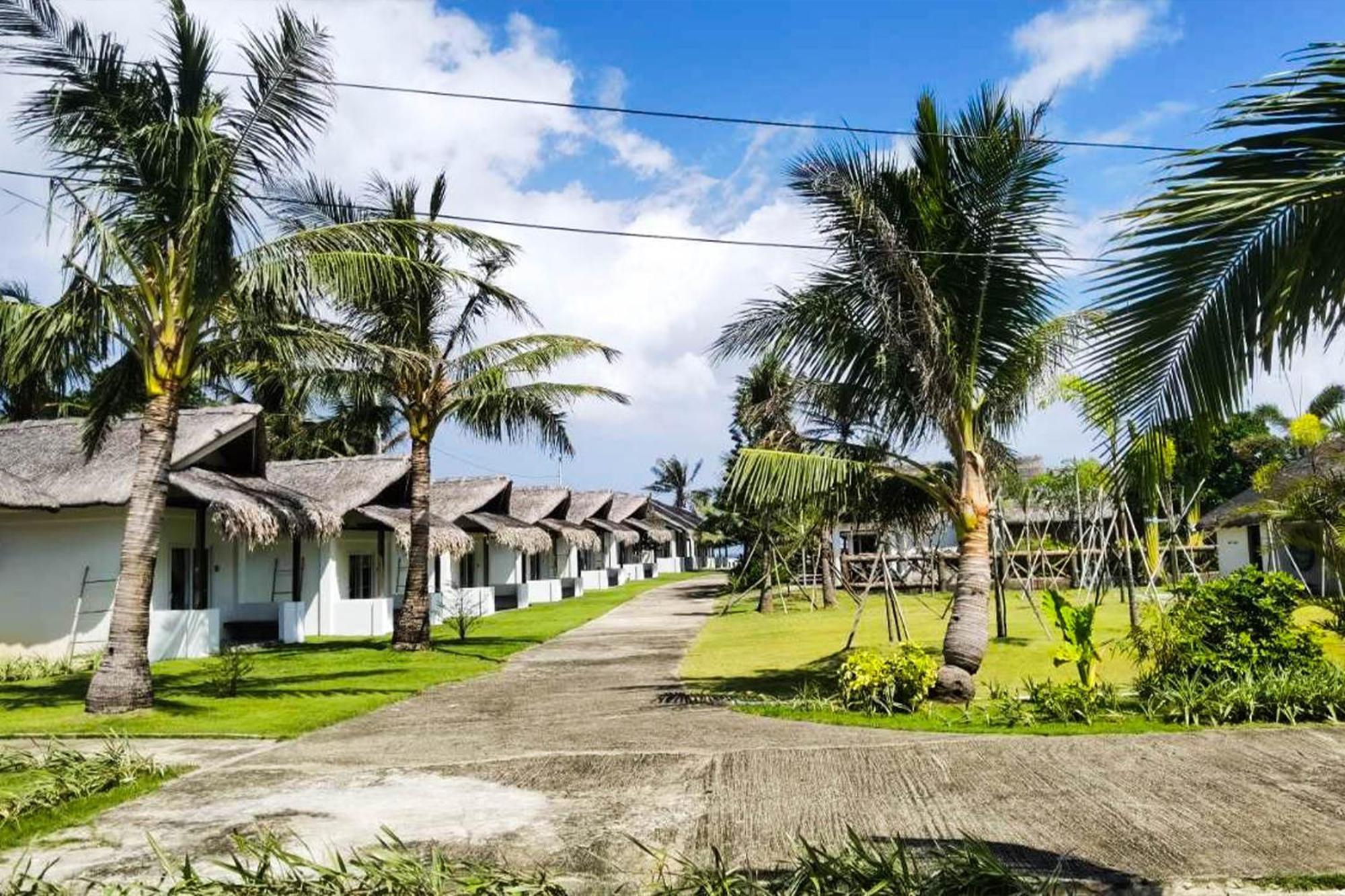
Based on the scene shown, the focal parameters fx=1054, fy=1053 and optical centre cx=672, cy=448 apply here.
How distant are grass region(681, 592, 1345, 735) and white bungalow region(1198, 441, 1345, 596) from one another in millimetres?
2894

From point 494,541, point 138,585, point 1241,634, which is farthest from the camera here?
point 494,541

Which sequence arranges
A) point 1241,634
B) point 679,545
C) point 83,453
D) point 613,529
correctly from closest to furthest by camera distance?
point 1241,634 → point 83,453 → point 613,529 → point 679,545

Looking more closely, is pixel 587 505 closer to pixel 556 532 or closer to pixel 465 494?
pixel 556 532

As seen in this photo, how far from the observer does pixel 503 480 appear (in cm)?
3162

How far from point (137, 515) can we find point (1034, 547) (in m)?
29.4

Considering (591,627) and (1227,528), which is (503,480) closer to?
(591,627)

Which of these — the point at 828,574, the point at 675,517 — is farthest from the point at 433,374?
the point at 675,517

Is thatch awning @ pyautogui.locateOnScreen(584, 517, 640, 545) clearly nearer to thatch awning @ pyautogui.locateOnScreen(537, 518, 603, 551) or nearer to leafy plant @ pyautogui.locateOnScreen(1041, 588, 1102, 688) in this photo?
thatch awning @ pyautogui.locateOnScreen(537, 518, 603, 551)

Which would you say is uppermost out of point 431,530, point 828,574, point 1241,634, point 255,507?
point 255,507

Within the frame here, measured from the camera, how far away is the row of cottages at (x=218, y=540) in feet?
57.9

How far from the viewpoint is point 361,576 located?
26.1 meters

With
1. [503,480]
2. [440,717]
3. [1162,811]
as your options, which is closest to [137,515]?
[440,717]

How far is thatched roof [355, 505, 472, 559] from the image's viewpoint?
22391 millimetres

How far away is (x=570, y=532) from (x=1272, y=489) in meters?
21.3
